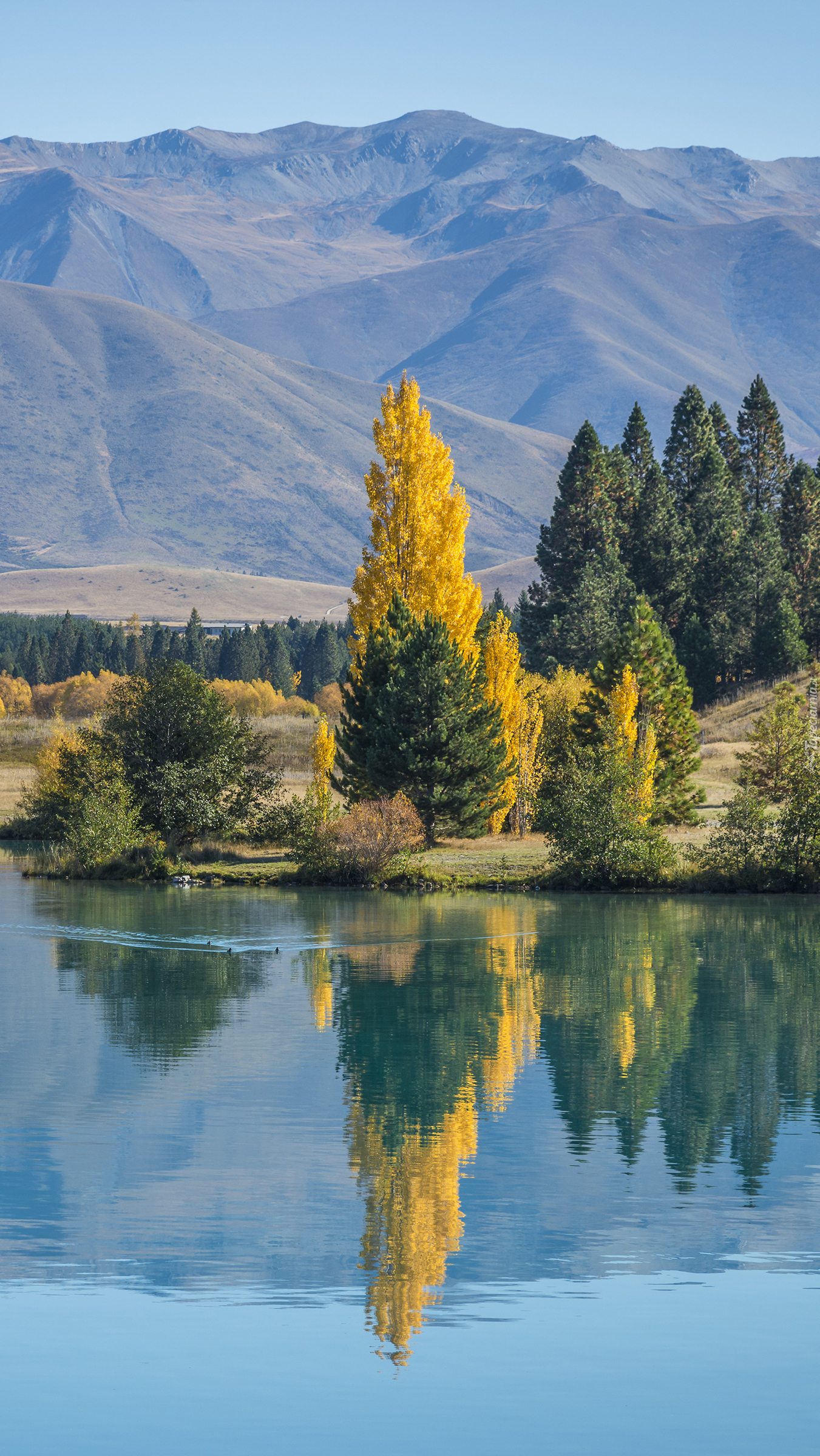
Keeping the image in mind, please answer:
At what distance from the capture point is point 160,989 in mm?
31719

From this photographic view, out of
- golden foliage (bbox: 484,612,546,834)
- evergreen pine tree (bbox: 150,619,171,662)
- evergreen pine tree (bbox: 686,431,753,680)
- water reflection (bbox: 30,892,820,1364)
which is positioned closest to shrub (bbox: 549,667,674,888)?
water reflection (bbox: 30,892,820,1364)

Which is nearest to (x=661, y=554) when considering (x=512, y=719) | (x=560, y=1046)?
(x=512, y=719)

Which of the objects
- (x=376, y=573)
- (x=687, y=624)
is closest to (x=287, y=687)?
(x=687, y=624)

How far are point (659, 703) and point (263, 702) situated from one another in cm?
9434

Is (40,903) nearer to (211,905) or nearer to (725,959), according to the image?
(211,905)

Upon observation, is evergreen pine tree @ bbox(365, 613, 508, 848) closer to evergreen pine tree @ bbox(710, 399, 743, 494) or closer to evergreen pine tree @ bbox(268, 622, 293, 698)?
evergreen pine tree @ bbox(710, 399, 743, 494)

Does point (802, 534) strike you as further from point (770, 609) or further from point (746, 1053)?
point (746, 1053)

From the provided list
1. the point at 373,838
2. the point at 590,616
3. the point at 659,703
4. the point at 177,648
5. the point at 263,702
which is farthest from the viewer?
the point at 177,648

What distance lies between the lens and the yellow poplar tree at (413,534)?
57.7 m

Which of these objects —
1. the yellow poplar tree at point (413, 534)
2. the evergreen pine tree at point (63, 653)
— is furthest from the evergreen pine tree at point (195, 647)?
the yellow poplar tree at point (413, 534)

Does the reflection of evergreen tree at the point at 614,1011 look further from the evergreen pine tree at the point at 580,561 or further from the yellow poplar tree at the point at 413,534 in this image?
the evergreen pine tree at the point at 580,561

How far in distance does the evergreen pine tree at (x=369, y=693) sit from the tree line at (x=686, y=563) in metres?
34.5

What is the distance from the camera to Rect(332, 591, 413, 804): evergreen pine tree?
5466cm

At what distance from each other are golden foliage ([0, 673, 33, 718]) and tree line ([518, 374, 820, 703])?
6407 cm
